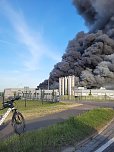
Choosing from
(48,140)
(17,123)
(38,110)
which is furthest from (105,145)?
(38,110)

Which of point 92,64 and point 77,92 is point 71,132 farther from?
point 92,64

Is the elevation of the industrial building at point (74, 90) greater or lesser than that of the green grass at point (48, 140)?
greater

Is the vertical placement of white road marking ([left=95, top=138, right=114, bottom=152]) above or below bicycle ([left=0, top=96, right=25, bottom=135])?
below

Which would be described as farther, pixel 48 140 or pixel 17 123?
pixel 17 123

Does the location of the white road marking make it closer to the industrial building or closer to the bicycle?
the bicycle

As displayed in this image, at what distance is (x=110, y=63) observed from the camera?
93.2m

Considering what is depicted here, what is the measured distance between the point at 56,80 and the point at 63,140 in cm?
9428

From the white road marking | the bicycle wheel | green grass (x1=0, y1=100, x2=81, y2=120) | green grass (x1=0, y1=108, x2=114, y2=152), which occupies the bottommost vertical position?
the white road marking

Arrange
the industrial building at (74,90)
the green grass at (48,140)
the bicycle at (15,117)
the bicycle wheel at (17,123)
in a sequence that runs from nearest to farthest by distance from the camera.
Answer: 1. the green grass at (48,140)
2. the bicycle at (15,117)
3. the bicycle wheel at (17,123)
4. the industrial building at (74,90)

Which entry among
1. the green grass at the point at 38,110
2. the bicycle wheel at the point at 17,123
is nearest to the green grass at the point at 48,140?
the bicycle wheel at the point at 17,123

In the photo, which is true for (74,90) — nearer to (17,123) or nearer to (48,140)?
(17,123)

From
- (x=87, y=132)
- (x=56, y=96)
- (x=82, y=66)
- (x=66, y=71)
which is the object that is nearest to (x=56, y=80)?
(x=66, y=71)

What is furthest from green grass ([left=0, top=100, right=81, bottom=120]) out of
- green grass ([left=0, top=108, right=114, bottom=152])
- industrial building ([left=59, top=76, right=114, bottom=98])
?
industrial building ([left=59, top=76, right=114, bottom=98])

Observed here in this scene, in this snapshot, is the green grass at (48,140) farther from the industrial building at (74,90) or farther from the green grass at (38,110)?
the industrial building at (74,90)
